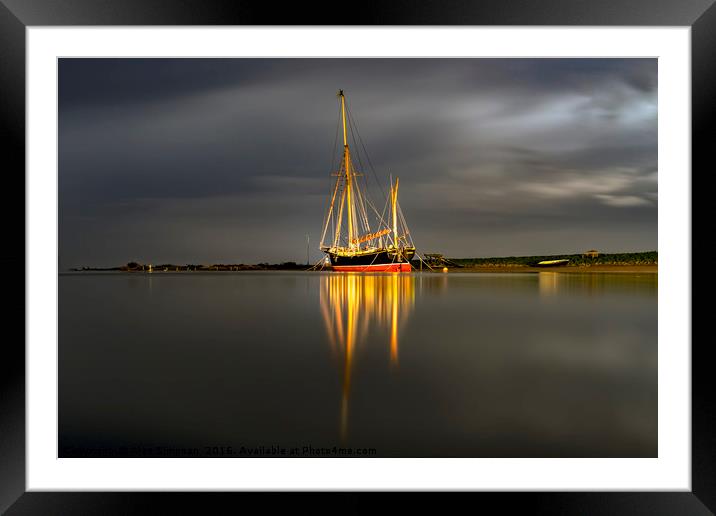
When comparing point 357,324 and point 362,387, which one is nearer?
point 362,387

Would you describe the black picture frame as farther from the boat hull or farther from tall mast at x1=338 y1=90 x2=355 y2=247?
the boat hull

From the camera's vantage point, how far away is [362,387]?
3381 mm

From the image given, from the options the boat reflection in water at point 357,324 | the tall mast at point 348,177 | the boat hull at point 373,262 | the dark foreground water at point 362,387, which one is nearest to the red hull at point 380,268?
the boat hull at point 373,262

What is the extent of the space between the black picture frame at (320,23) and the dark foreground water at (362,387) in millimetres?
495

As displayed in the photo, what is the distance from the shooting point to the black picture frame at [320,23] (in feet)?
6.86

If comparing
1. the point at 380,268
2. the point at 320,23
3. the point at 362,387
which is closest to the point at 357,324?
the point at 362,387

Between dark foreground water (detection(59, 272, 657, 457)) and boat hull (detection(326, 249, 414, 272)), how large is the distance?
14136 millimetres

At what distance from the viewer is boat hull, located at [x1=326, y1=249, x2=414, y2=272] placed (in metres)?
20.6

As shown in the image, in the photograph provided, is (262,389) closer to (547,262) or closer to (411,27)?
(411,27)

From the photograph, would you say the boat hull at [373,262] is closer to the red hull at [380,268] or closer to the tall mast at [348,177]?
the red hull at [380,268]

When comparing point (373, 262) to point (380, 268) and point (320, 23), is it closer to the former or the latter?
point (380, 268)

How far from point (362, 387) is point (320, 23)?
88.1 inches

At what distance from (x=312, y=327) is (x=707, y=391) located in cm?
413

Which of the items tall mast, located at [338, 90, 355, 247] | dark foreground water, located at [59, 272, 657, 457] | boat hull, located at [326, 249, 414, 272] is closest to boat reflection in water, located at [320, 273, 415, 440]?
dark foreground water, located at [59, 272, 657, 457]
